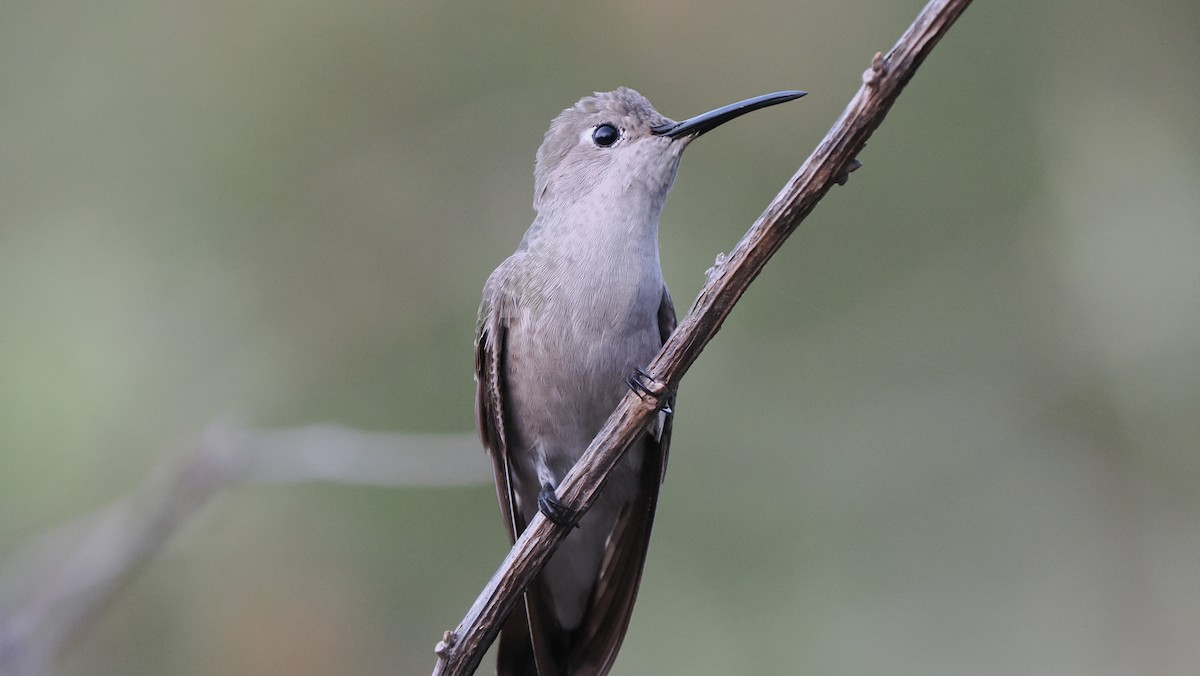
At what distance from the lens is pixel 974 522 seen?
172 inches

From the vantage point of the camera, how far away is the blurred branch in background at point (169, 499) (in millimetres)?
2771

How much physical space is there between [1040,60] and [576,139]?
9.46 ft

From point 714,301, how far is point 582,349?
85 centimetres

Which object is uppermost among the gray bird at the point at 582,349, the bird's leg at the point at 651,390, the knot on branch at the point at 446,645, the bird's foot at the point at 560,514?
the gray bird at the point at 582,349

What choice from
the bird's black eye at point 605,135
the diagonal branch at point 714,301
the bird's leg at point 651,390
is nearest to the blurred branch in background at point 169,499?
the bird's black eye at point 605,135

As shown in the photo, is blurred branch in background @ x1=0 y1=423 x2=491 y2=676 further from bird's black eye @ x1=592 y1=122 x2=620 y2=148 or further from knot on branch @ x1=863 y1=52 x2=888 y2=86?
knot on branch @ x1=863 y1=52 x2=888 y2=86

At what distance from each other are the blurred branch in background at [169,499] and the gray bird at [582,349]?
1.19ft

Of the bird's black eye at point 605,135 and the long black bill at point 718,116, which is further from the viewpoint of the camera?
the bird's black eye at point 605,135

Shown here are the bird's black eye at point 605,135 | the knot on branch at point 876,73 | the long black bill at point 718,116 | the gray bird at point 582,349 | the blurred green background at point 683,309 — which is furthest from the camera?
the blurred green background at point 683,309

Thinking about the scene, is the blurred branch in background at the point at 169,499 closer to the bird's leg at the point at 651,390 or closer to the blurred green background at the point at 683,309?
the blurred green background at the point at 683,309

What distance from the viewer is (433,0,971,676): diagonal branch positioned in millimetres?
1467

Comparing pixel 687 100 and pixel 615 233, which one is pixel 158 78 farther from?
pixel 615 233

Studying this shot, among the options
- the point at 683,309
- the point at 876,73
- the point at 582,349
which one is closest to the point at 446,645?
the point at 582,349

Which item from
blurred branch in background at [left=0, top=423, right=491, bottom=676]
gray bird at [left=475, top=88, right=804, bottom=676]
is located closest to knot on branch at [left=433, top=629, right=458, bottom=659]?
gray bird at [left=475, top=88, right=804, bottom=676]
